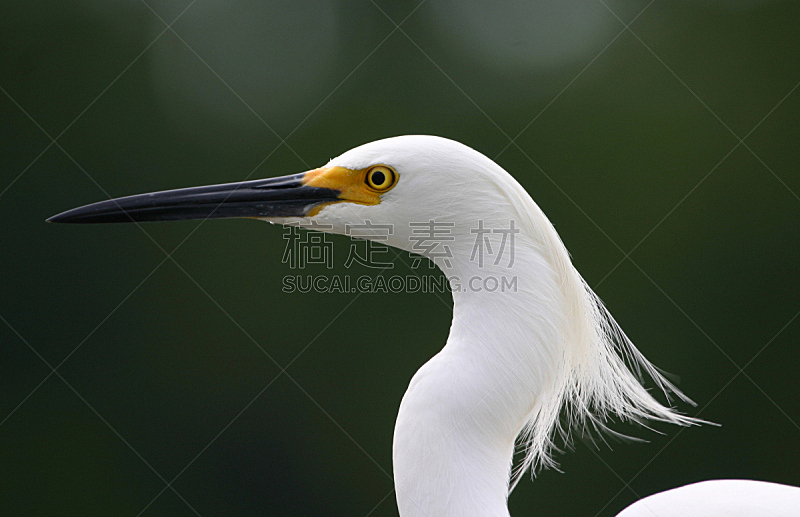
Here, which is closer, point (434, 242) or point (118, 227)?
point (434, 242)

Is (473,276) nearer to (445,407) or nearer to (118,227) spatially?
(445,407)

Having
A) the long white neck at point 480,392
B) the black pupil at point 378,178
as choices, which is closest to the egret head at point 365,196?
the black pupil at point 378,178

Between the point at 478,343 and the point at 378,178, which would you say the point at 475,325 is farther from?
the point at 378,178

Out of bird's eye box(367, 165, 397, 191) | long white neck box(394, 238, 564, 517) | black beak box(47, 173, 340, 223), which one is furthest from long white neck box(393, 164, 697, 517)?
black beak box(47, 173, 340, 223)

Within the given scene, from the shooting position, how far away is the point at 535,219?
3.74 ft

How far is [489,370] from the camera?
110 cm

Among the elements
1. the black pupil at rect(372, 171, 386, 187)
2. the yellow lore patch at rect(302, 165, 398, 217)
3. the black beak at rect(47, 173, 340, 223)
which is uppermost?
the black pupil at rect(372, 171, 386, 187)

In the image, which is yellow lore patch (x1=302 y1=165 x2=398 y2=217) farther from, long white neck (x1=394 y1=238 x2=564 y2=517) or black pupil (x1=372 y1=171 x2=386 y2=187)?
long white neck (x1=394 y1=238 x2=564 y2=517)

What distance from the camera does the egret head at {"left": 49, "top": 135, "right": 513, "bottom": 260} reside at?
115 centimetres

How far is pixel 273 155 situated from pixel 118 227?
36.4 inches

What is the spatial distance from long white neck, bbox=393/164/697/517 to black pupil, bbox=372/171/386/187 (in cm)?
17

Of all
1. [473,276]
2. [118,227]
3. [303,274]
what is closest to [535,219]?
[473,276]

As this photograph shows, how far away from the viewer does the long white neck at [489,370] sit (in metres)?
1.09

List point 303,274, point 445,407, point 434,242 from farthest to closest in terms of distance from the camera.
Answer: point 303,274 → point 434,242 → point 445,407
